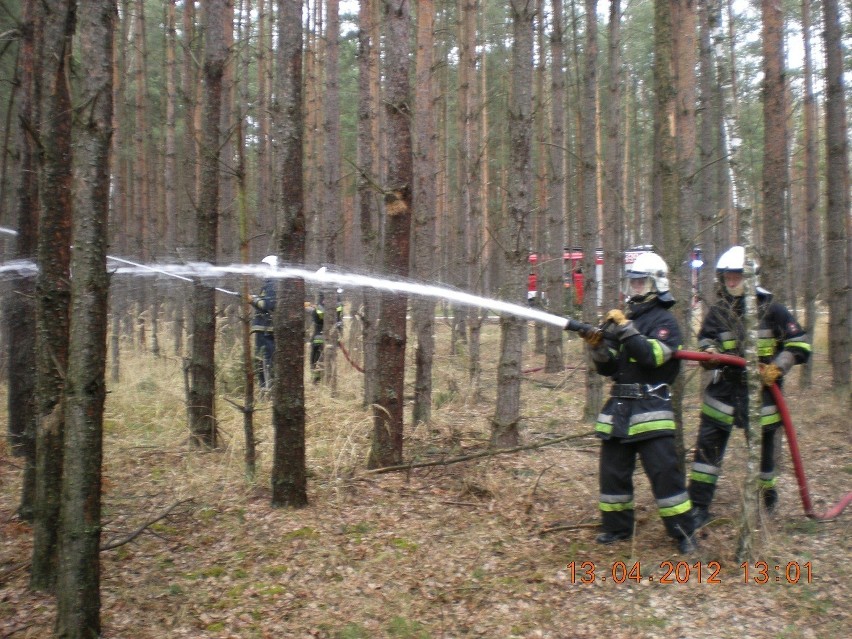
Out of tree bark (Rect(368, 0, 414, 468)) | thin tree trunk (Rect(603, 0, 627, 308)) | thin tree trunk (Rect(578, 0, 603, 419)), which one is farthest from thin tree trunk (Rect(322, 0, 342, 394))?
tree bark (Rect(368, 0, 414, 468))

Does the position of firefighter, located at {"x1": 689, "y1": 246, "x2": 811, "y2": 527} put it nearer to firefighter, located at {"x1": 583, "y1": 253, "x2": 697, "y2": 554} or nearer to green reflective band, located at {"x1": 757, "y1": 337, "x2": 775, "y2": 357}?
green reflective band, located at {"x1": 757, "y1": 337, "x2": 775, "y2": 357}

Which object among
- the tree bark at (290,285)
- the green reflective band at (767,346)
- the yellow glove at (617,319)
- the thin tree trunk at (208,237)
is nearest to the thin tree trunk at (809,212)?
the green reflective band at (767,346)

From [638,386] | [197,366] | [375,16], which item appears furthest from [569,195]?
[638,386]

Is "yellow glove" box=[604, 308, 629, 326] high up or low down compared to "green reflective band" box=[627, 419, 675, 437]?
up

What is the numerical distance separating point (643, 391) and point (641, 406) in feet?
0.39

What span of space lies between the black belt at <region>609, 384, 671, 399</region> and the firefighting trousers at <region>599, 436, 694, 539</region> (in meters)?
0.33

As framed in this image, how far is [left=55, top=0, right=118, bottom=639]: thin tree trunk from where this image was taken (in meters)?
4.14

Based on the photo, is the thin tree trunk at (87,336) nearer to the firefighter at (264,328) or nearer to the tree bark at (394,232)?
the tree bark at (394,232)

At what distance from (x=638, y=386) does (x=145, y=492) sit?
4.80 meters

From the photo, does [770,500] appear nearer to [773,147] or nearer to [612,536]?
[612,536]

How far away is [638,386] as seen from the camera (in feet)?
18.4

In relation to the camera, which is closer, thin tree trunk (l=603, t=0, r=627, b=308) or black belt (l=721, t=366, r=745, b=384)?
black belt (l=721, t=366, r=745, b=384)

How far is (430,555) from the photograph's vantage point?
18.7ft
